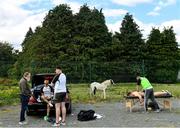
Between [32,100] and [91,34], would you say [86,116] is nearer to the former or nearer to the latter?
[32,100]

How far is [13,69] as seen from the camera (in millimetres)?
39750

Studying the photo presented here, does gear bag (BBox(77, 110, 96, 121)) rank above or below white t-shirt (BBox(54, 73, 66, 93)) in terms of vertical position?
below

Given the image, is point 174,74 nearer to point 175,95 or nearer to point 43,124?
point 175,95

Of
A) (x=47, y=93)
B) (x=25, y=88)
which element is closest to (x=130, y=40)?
(x=47, y=93)

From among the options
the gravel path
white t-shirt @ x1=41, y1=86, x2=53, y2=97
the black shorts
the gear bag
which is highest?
white t-shirt @ x1=41, y1=86, x2=53, y2=97

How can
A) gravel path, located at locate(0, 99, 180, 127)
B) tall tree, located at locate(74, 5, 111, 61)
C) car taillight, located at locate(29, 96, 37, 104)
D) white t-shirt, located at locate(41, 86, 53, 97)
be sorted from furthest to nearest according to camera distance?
1. tall tree, located at locate(74, 5, 111, 61)
2. car taillight, located at locate(29, 96, 37, 104)
3. white t-shirt, located at locate(41, 86, 53, 97)
4. gravel path, located at locate(0, 99, 180, 127)

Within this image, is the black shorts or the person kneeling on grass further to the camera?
the person kneeling on grass

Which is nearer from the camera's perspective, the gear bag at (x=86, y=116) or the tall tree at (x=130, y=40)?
the gear bag at (x=86, y=116)

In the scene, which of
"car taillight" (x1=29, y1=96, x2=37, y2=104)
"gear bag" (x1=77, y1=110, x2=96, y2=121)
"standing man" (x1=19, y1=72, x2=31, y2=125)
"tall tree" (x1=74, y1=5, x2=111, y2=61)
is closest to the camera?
"standing man" (x1=19, y1=72, x2=31, y2=125)

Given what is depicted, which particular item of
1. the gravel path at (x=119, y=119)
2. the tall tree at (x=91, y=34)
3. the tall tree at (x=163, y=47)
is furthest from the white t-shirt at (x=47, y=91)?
the tall tree at (x=163, y=47)

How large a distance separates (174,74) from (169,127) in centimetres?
4099

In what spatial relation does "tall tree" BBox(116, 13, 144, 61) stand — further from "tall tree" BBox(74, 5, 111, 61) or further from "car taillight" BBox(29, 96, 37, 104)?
"car taillight" BBox(29, 96, 37, 104)

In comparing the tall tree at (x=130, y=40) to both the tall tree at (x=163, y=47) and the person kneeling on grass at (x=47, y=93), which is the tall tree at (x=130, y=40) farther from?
the person kneeling on grass at (x=47, y=93)

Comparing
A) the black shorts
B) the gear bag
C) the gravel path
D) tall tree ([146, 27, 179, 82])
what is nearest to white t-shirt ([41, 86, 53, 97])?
the gravel path
